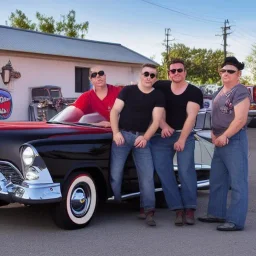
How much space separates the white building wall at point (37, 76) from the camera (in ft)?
76.0

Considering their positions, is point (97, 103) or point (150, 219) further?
point (97, 103)

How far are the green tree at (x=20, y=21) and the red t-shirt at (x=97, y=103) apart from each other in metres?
37.6

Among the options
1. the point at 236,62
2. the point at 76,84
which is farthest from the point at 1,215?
the point at 76,84

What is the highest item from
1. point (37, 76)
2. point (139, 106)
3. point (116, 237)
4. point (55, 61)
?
point (55, 61)

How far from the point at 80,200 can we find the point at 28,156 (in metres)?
0.81

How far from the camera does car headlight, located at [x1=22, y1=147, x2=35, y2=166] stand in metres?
4.98

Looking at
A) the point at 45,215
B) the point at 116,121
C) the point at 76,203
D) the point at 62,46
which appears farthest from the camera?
the point at 62,46

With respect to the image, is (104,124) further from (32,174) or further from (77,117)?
(32,174)

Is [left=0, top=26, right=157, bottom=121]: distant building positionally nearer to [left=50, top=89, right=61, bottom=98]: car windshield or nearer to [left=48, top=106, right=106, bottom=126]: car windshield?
[left=50, top=89, right=61, bottom=98]: car windshield

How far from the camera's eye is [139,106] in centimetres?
562

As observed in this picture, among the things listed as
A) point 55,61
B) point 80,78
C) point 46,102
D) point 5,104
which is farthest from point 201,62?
point 5,104

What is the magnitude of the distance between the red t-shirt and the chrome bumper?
1.43 metres

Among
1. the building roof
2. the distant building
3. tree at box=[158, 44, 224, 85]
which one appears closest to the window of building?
the distant building

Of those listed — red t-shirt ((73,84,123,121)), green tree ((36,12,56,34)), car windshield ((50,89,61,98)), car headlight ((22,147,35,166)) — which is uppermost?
green tree ((36,12,56,34))
